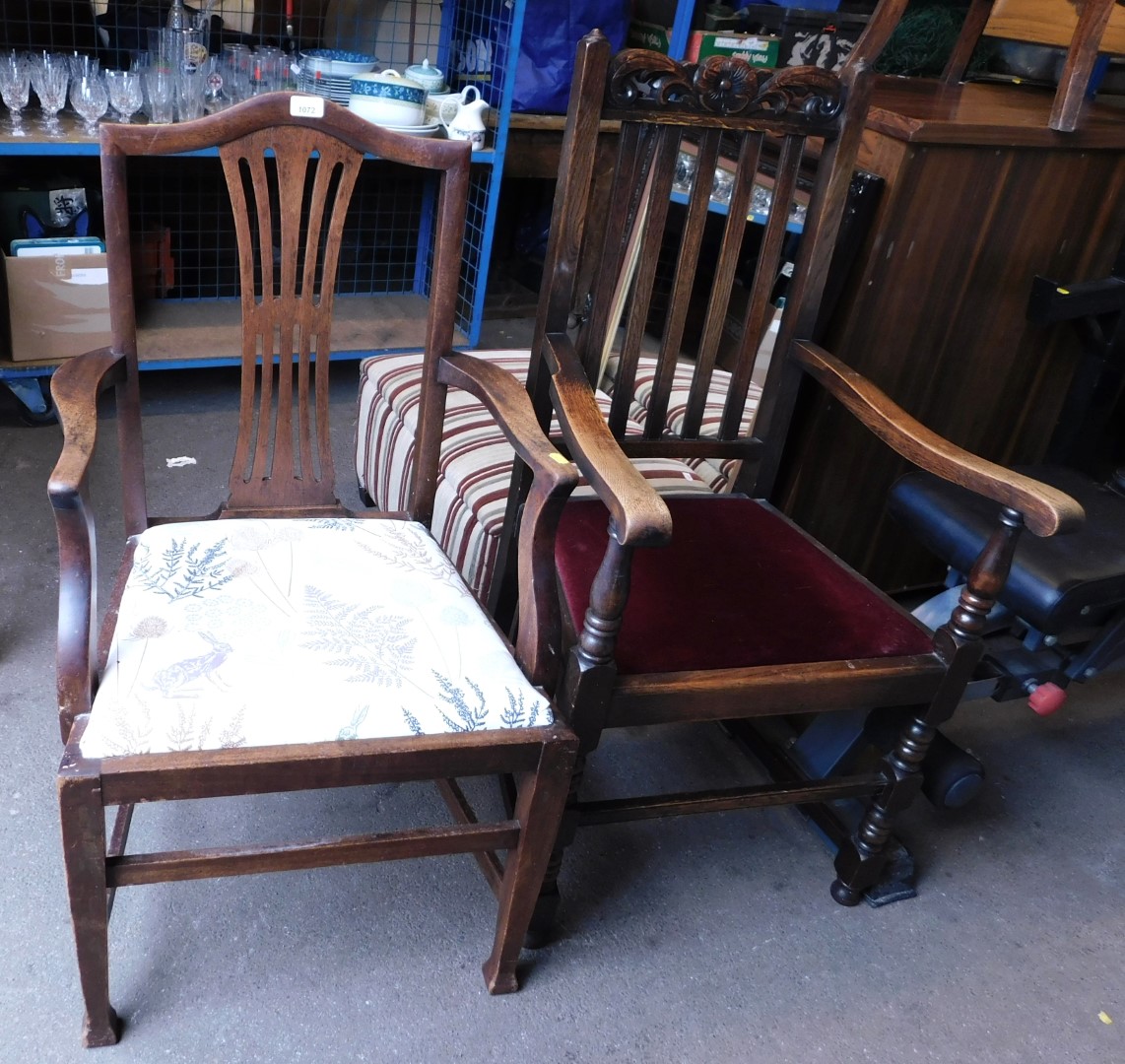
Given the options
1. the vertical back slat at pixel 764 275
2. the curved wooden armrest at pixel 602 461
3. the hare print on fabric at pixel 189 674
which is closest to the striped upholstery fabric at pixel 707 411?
the vertical back slat at pixel 764 275

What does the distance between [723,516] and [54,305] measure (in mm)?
1694

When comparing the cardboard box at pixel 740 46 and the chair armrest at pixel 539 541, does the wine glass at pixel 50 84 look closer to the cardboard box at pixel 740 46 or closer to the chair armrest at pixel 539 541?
the cardboard box at pixel 740 46

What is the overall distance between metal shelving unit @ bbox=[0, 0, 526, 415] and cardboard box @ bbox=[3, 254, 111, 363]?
11 cm

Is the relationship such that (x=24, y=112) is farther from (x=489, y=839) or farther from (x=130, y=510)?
(x=489, y=839)

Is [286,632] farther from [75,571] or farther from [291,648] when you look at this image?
[75,571]

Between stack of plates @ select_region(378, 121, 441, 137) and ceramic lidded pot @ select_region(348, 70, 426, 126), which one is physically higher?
ceramic lidded pot @ select_region(348, 70, 426, 126)

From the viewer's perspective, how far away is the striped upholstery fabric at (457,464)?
162 centimetres

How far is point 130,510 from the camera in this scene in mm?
1312

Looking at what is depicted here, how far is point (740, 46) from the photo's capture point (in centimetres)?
262

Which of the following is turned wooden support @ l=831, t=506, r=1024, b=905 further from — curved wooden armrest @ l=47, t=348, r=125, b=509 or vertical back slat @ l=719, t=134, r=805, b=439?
curved wooden armrest @ l=47, t=348, r=125, b=509

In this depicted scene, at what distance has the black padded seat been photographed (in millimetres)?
1408

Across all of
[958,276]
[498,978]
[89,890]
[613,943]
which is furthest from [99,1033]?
[958,276]

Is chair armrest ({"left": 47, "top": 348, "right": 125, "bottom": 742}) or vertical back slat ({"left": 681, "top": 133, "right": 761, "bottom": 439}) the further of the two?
vertical back slat ({"left": 681, "top": 133, "right": 761, "bottom": 439})

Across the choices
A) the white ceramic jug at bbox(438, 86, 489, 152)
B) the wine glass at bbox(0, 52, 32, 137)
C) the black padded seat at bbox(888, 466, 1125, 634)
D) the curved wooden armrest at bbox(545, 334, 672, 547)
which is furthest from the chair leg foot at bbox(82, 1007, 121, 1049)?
the white ceramic jug at bbox(438, 86, 489, 152)
